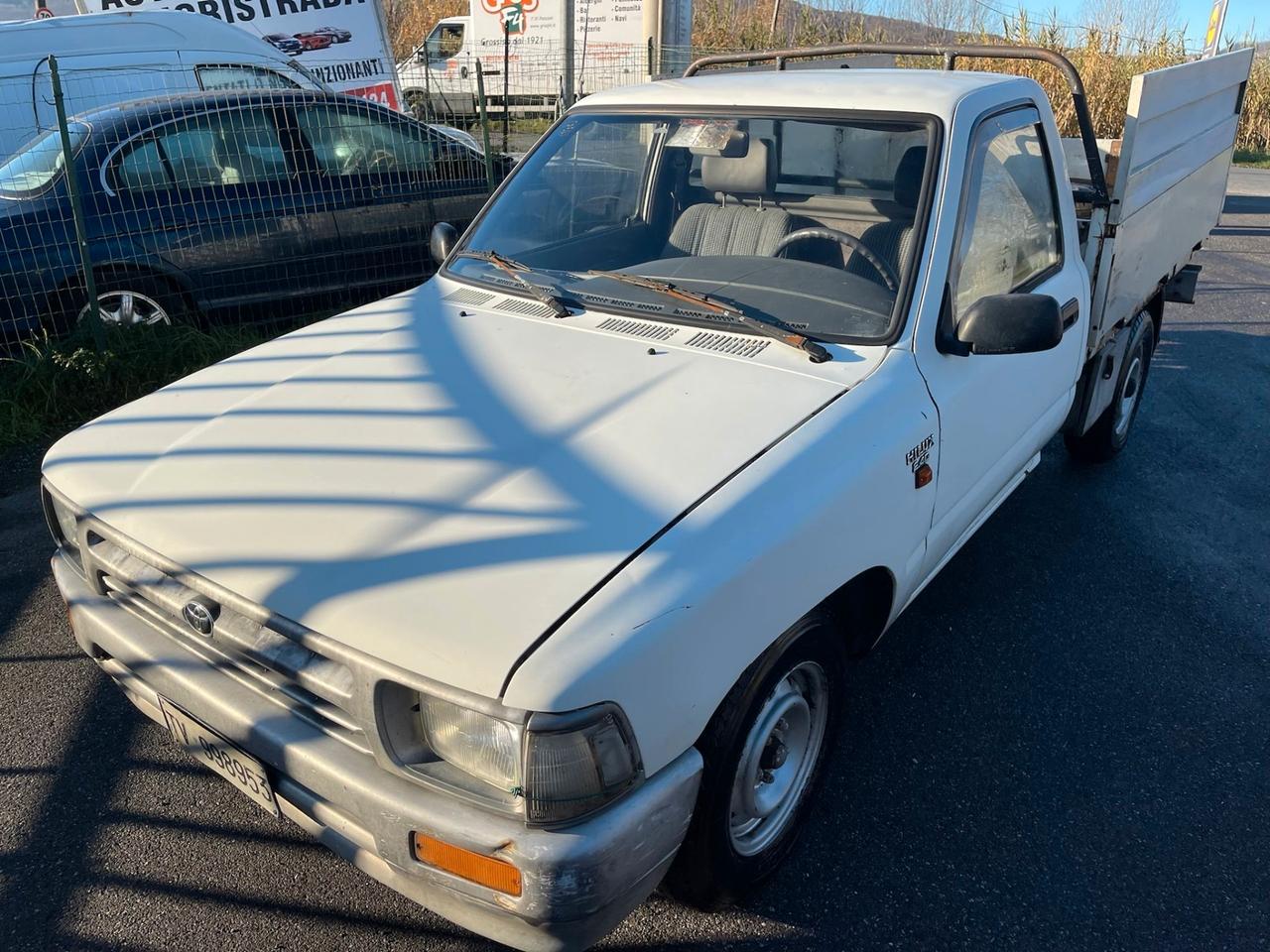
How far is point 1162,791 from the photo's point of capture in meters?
2.91

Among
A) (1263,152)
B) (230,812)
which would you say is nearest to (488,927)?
(230,812)

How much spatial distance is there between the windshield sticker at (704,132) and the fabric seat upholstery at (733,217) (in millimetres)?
54

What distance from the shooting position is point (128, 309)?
231 inches

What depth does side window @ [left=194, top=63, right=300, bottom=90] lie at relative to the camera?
885cm

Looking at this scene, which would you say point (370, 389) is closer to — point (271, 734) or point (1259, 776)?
point (271, 734)

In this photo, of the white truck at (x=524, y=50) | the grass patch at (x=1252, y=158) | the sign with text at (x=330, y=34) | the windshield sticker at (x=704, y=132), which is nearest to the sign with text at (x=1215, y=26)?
the grass patch at (x=1252, y=158)

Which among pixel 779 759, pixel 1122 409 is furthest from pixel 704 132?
pixel 1122 409

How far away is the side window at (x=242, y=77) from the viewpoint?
8.85 meters

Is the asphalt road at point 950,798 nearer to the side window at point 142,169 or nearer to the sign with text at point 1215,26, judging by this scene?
the side window at point 142,169

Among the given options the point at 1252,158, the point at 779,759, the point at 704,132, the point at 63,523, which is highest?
the point at 704,132

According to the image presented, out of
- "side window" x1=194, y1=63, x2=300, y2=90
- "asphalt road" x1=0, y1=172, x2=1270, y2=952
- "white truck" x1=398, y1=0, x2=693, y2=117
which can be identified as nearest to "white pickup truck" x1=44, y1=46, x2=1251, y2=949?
"asphalt road" x1=0, y1=172, x2=1270, y2=952

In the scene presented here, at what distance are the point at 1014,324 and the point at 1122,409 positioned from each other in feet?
9.36

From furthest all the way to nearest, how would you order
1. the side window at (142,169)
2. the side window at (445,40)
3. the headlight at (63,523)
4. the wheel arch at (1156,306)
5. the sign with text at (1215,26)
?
the side window at (445,40) → the sign with text at (1215,26) → the side window at (142,169) → the wheel arch at (1156,306) → the headlight at (63,523)

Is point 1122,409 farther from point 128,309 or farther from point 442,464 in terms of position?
point 128,309
